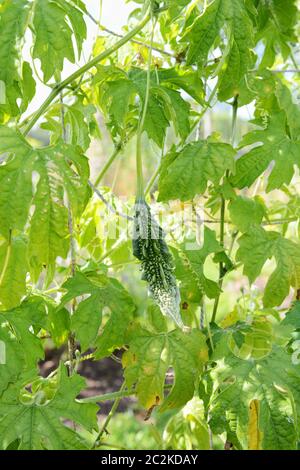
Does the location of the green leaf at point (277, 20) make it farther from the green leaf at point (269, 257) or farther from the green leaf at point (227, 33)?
the green leaf at point (269, 257)

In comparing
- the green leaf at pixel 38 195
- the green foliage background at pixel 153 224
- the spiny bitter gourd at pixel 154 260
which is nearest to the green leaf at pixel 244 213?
the green foliage background at pixel 153 224

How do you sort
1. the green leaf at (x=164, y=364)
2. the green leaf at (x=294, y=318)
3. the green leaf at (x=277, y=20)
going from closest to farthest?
the green leaf at (x=164, y=364) → the green leaf at (x=294, y=318) → the green leaf at (x=277, y=20)

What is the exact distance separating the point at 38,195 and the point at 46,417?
0.58 metres

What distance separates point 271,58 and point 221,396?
1.44 meters

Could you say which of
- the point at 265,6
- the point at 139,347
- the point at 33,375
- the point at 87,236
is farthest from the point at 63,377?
the point at 265,6

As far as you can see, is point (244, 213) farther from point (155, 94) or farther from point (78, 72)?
point (78, 72)

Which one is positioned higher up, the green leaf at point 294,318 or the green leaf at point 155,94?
the green leaf at point 155,94

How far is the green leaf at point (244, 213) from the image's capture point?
217 cm

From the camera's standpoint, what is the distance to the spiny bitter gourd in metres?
1.63

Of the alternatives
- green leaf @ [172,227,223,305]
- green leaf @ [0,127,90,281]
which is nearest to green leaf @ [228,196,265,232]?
green leaf @ [172,227,223,305]

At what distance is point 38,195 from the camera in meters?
1.62

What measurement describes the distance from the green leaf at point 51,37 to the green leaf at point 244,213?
757mm

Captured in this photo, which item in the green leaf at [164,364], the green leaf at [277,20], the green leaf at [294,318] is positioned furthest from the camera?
the green leaf at [277,20]
